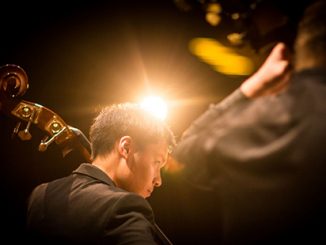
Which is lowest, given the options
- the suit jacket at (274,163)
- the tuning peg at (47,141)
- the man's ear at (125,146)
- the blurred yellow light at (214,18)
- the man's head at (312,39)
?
the man's ear at (125,146)

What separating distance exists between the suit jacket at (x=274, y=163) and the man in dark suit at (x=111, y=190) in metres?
0.53

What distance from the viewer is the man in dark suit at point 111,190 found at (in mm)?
1581

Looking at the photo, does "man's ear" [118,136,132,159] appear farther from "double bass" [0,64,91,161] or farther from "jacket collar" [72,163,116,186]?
"double bass" [0,64,91,161]

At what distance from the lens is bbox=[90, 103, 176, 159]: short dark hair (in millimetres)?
2074

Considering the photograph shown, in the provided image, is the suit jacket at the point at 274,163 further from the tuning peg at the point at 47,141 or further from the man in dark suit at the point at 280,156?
the tuning peg at the point at 47,141

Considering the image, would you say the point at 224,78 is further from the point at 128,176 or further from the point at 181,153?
the point at 181,153

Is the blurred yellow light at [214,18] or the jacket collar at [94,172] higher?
the blurred yellow light at [214,18]

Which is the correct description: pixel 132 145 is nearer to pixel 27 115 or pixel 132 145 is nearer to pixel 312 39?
pixel 27 115

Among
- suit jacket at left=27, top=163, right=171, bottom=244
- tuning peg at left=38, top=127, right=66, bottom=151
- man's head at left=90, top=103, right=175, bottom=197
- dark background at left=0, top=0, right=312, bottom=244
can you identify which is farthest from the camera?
dark background at left=0, top=0, right=312, bottom=244

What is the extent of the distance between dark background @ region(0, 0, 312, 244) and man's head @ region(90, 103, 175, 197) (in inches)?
45.1

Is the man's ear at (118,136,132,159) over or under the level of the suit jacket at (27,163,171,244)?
over

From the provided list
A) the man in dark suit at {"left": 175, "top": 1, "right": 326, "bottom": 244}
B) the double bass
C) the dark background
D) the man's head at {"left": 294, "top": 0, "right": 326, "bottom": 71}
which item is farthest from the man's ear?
the dark background

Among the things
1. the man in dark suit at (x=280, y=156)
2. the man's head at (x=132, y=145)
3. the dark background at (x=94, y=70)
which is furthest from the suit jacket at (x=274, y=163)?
the dark background at (x=94, y=70)

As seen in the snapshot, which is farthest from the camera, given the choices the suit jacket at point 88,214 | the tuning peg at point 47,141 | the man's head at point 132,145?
the tuning peg at point 47,141
